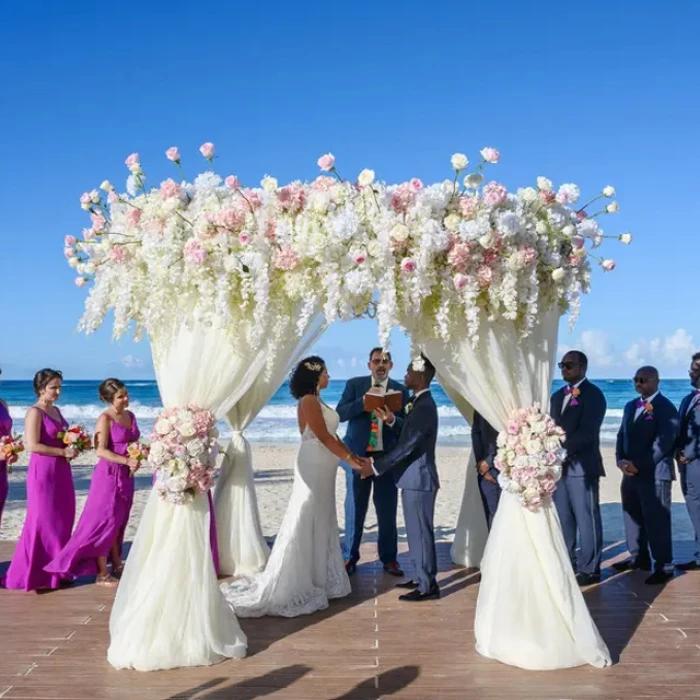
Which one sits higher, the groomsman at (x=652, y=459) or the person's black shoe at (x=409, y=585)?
the groomsman at (x=652, y=459)

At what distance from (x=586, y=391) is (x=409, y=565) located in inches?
93.6

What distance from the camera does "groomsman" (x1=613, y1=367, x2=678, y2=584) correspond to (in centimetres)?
705

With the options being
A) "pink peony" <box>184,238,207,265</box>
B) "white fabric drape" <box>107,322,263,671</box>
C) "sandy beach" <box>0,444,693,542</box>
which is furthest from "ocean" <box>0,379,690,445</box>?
"pink peony" <box>184,238,207,265</box>

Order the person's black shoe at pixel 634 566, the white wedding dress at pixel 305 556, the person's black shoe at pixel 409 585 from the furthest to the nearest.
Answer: the person's black shoe at pixel 634 566
the person's black shoe at pixel 409 585
the white wedding dress at pixel 305 556

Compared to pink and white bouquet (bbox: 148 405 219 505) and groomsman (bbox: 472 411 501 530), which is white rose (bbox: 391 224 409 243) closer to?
pink and white bouquet (bbox: 148 405 219 505)

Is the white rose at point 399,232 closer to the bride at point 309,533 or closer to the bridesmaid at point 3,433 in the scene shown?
the bride at point 309,533

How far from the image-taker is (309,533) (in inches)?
247

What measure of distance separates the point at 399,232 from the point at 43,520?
4.22 meters

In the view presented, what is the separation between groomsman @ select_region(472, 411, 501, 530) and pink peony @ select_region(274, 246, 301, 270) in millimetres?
2804

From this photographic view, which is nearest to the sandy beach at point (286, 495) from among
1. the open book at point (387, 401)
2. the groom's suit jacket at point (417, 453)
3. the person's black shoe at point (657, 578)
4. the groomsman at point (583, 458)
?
the person's black shoe at point (657, 578)

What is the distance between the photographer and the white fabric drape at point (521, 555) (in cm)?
479

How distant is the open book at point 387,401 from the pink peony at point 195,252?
2742 mm

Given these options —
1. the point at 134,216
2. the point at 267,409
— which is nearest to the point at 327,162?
the point at 134,216

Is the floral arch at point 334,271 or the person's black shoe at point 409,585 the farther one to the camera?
the person's black shoe at point 409,585
